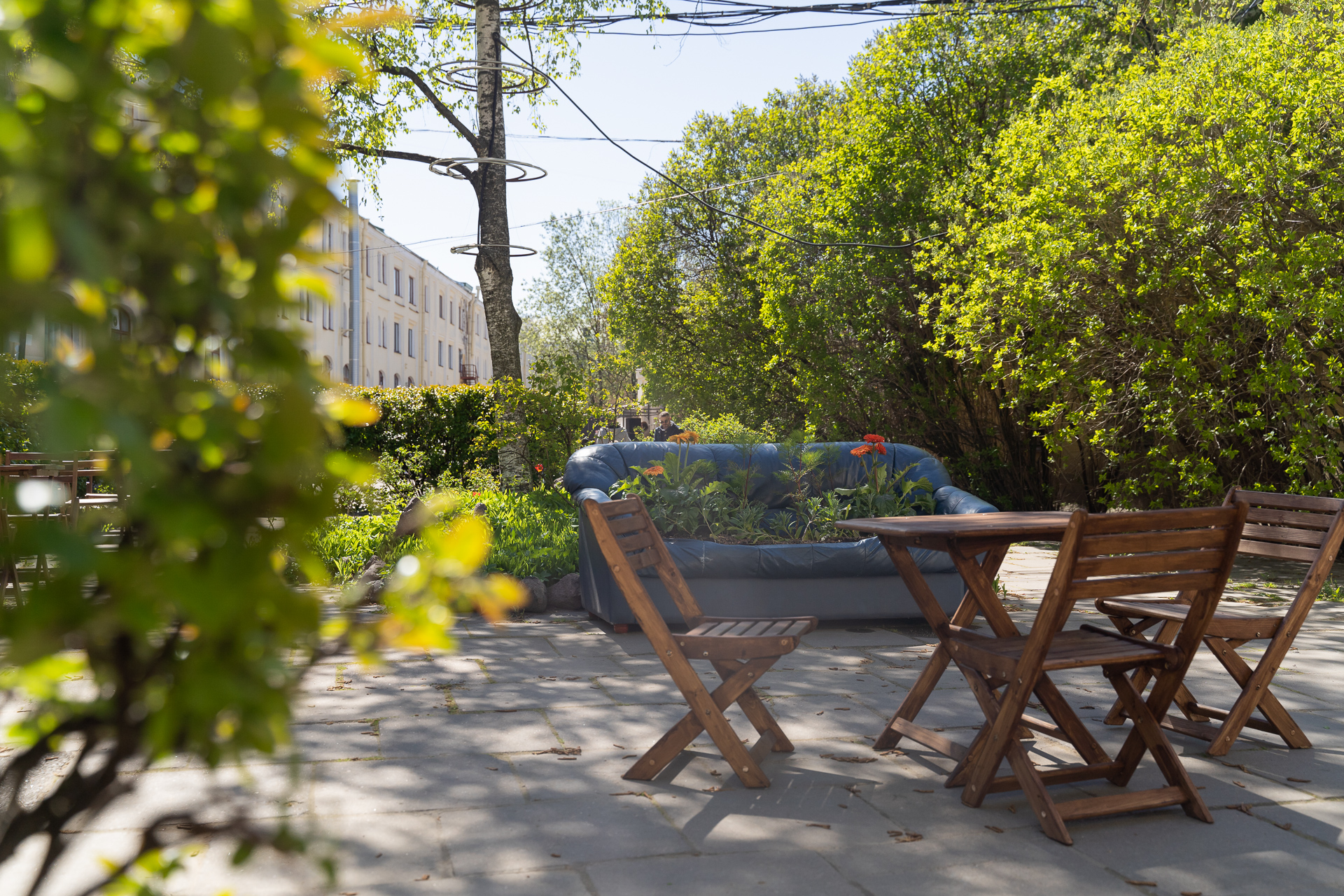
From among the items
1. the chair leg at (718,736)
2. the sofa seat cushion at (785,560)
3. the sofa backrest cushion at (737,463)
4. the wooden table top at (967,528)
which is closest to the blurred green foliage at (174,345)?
the chair leg at (718,736)

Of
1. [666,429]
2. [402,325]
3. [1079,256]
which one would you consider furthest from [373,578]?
[402,325]

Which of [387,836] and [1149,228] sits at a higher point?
[1149,228]

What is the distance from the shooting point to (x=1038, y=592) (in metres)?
7.61

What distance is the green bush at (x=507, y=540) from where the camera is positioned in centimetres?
704

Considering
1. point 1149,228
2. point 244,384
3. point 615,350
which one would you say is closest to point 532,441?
point 1149,228

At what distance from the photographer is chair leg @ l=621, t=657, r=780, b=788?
131 inches

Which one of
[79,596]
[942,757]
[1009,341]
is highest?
[1009,341]

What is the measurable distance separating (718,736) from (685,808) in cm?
29

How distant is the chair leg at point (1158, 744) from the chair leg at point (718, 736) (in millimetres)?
1167

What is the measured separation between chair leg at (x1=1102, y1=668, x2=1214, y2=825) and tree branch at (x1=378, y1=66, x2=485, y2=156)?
28.9 ft

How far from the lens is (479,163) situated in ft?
31.1

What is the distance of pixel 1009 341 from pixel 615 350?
26.1m

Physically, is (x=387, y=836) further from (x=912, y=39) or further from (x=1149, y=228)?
(x=912, y=39)

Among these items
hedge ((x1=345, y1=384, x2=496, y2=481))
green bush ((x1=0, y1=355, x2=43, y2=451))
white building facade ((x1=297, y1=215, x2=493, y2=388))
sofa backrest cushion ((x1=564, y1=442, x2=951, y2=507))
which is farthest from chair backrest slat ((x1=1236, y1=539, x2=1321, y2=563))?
white building facade ((x1=297, y1=215, x2=493, y2=388))
